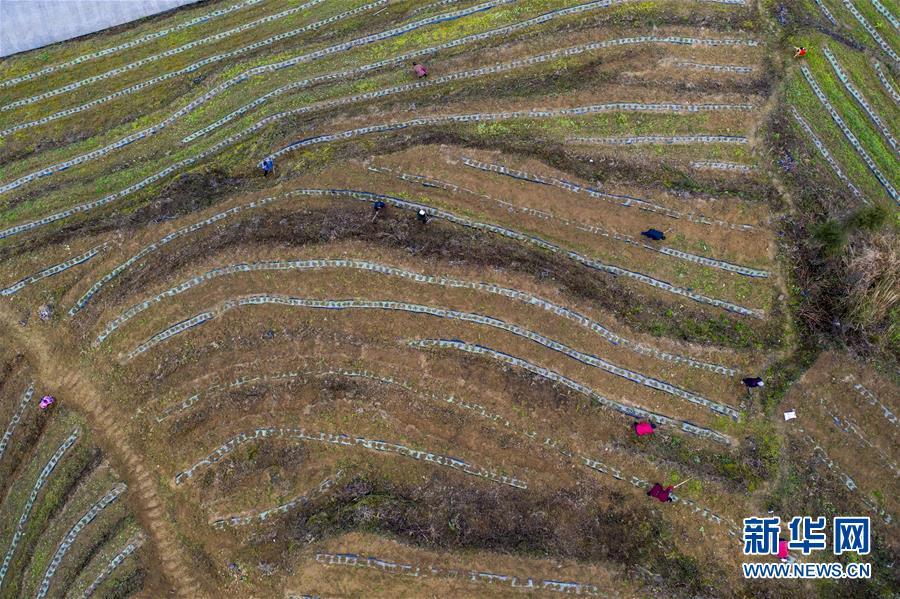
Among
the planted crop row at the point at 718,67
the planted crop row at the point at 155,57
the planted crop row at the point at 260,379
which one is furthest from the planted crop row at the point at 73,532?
the planted crop row at the point at 718,67

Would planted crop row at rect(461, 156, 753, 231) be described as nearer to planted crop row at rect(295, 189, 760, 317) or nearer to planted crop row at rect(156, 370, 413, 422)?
planted crop row at rect(295, 189, 760, 317)

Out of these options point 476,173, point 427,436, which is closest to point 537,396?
point 427,436

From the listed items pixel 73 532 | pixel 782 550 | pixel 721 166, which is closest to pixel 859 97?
pixel 721 166

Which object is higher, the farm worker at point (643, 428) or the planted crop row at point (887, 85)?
the planted crop row at point (887, 85)

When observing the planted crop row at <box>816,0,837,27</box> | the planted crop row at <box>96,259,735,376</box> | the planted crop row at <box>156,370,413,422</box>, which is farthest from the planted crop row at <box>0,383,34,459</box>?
the planted crop row at <box>816,0,837,27</box>

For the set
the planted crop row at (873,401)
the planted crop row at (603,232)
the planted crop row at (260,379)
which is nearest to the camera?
the planted crop row at (873,401)

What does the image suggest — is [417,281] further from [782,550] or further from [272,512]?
[782,550]

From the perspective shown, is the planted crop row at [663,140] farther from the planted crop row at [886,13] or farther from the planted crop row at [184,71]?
the planted crop row at [184,71]
